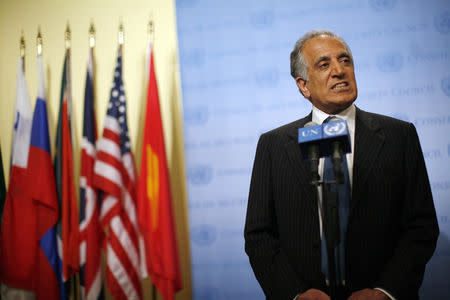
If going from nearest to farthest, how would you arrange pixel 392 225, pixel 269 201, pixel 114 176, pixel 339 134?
pixel 339 134 < pixel 392 225 < pixel 269 201 < pixel 114 176

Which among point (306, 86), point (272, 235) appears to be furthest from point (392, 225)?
point (306, 86)

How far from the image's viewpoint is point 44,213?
2.89 metres

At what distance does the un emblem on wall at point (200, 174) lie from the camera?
2.96 meters

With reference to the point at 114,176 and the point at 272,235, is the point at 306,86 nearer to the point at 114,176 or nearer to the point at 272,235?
the point at 272,235

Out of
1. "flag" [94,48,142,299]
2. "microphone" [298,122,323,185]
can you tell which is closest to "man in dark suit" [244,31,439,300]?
"microphone" [298,122,323,185]

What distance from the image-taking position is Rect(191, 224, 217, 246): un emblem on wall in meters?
2.92

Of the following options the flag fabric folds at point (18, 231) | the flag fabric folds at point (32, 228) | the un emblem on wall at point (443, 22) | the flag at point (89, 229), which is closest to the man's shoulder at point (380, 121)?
the un emblem on wall at point (443, 22)

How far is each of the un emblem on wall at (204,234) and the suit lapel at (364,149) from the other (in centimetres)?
159

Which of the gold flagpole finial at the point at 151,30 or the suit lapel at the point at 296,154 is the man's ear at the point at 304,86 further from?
the gold flagpole finial at the point at 151,30

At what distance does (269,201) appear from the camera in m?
1.69

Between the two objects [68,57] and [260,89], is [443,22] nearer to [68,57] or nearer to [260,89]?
[260,89]

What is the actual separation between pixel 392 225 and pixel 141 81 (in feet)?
7.48

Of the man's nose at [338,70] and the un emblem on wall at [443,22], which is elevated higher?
the un emblem on wall at [443,22]

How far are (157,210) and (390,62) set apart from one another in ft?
6.39
